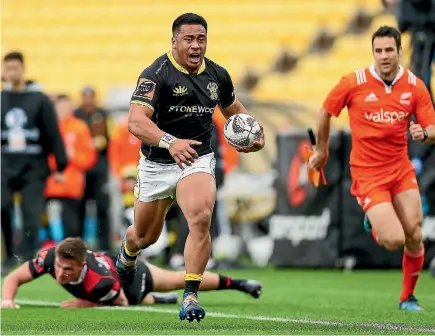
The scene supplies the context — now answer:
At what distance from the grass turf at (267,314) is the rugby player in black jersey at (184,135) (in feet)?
1.47

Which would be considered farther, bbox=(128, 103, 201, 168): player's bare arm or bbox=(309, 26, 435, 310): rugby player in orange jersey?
bbox=(309, 26, 435, 310): rugby player in orange jersey

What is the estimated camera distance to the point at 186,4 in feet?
95.2

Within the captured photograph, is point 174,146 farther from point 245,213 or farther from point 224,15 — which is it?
point 224,15

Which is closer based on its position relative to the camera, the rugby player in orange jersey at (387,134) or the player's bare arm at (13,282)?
the player's bare arm at (13,282)

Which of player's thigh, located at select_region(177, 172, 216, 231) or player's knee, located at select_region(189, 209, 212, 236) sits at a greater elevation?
player's thigh, located at select_region(177, 172, 216, 231)

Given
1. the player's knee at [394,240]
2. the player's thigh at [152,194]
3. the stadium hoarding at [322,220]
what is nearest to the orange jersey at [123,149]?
the stadium hoarding at [322,220]

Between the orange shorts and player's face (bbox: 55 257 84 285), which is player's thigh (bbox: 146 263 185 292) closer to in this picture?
player's face (bbox: 55 257 84 285)

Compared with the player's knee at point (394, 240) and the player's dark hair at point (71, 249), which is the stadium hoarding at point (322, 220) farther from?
the player's dark hair at point (71, 249)

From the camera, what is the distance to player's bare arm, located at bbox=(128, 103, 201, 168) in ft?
25.9

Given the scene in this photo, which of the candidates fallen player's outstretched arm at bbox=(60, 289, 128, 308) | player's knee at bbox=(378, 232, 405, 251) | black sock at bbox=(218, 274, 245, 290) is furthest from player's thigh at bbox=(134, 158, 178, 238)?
player's knee at bbox=(378, 232, 405, 251)

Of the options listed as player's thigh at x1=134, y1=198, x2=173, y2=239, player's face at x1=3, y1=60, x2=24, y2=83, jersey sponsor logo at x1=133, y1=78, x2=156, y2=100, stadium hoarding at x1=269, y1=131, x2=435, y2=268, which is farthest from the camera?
stadium hoarding at x1=269, y1=131, x2=435, y2=268

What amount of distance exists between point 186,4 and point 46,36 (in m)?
3.41

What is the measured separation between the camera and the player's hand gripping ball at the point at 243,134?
836cm

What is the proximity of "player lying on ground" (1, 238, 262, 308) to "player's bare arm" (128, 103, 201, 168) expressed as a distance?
1469 millimetres
